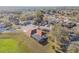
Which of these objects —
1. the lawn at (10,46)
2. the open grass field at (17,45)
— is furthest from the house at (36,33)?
the lawn at (10,46)

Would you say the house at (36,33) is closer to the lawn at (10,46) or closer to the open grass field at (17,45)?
the open grass field at (17,45)

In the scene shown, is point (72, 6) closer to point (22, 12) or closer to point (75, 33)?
point (75, 33)

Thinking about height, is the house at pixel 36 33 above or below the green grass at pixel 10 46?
above

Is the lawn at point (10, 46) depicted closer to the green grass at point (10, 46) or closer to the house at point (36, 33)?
the green grass at point (10, 46)

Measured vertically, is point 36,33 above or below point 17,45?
above

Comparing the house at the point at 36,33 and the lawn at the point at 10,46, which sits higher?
the house at the point at 36,33

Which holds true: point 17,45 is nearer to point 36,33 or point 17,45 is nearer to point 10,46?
point 10,46

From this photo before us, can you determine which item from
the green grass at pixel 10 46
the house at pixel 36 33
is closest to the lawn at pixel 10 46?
the green grass at pixel 10 46

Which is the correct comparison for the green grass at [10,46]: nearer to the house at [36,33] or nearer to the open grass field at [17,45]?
the open grass field at [17,45]

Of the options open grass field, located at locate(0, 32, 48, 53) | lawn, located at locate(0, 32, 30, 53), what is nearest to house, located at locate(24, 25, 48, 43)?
open grass field, located at locate(0, 32, 48, 53)

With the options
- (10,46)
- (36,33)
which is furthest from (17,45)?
(36,33)

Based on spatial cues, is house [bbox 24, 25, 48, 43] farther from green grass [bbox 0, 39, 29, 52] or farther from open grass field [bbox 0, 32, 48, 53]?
green grass [bbox 0, 39, 29, 52]
